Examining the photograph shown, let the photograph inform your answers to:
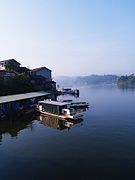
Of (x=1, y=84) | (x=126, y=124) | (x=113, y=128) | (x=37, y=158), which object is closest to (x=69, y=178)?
(x=37, y=158)

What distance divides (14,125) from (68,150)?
16.0 metres

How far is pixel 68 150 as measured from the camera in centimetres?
2472

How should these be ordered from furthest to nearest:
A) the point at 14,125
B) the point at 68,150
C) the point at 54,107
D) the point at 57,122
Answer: the point at 54,107
the point at 57,122
the point at 14,125
the point at 68,150

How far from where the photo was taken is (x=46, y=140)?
29.0 meters

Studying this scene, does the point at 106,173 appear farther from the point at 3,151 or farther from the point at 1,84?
the point at 1,84

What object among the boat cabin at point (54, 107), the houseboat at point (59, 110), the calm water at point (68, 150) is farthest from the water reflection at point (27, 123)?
the boat cabin at point (54, 107)

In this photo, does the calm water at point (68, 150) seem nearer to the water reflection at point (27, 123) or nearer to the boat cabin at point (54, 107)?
the water reflection at point (27, 123)

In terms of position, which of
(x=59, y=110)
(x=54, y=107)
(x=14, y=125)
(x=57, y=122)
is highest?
(x=54, y=107)

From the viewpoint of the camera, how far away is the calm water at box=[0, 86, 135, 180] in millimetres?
19391

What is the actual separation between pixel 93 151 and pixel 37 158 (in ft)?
19.3

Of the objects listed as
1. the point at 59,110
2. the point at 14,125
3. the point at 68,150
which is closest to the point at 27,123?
the point at 14,125

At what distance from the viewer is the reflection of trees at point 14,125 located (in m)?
34.5

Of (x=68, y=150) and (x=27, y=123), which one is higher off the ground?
(x=27, y=123)

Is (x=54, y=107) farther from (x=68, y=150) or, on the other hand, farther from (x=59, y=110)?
(x=68, y=150)
